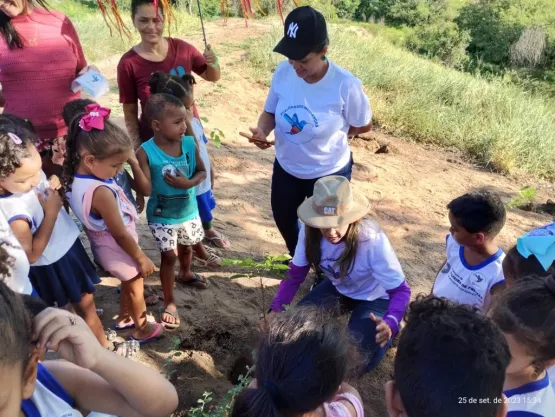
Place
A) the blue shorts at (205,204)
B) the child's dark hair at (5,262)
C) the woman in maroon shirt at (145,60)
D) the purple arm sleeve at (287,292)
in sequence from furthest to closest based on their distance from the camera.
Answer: the blue shorts at (205,204), the woman in maroon shirt at (145,60), the purple arm sleeve at (287,292), the child's dark hair at (5,262)

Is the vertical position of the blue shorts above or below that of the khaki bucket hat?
below

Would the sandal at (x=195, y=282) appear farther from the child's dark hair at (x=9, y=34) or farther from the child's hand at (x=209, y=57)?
the child's dark hair at (x=9, y=34)

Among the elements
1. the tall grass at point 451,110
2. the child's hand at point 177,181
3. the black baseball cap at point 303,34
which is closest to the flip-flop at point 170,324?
the child's hand at point 177,181

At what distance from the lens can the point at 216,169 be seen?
5695 millimetres

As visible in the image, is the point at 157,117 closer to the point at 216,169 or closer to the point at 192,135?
the point at 192,135

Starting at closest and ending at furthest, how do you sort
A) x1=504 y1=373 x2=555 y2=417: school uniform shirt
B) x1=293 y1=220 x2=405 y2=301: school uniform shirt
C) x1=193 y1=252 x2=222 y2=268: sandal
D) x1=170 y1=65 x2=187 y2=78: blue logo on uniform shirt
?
x1=504 y1=373 x2=555 y2=417: school uniform shirt → x1=293 y1=220 x2=405 y2=301: school uniform shirt → x1=170 y1=65 x2=187 y2=78: blue logo on uniform shirt → x1=193 y1=252 x2=222 y2=268: sandal

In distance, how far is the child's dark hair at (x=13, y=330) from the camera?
106cm

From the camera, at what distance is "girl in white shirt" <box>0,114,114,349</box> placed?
2059 millimetres

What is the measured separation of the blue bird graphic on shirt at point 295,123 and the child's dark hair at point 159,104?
2.19 ft

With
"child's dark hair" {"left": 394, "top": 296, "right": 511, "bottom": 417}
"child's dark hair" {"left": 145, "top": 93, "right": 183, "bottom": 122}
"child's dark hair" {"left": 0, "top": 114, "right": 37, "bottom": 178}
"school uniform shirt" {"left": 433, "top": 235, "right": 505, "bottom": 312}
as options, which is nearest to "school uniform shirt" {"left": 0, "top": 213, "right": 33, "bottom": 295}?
"child's dark hair" {"left": 0, "top": 114, "right": 37, "bottom": 178}

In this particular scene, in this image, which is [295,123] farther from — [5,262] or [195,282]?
[5,262]

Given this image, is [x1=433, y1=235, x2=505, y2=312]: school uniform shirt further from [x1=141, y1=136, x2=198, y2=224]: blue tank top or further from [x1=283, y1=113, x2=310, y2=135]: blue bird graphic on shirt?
[x1=141, y1=136, x2=198, y2=224]: blue tank top

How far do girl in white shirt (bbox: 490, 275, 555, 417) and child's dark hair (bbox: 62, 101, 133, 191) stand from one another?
70.6 inches

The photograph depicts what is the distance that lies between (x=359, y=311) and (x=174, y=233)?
46.0 inches
